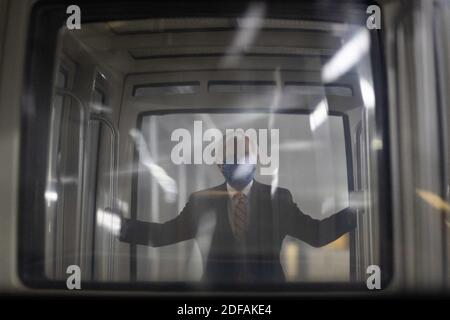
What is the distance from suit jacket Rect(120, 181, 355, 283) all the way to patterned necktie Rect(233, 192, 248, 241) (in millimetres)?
18

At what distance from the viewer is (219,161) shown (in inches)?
89.8

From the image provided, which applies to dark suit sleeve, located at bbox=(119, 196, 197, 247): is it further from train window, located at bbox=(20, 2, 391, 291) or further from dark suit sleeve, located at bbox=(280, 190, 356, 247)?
dark suit sleeve, located at bbox=(280, 190, 356, 247)

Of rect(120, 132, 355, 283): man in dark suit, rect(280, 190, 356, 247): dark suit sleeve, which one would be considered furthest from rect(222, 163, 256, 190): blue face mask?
rect(280, 190, 356, 247): dark suit sleeve

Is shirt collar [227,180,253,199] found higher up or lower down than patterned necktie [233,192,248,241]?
higher up

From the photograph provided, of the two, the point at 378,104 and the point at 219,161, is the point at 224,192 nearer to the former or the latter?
the point at 219,161

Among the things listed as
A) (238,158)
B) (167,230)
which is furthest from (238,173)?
(167,230)

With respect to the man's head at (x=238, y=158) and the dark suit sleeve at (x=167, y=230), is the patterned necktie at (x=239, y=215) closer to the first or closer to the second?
the man's head at (x=238, y=158)

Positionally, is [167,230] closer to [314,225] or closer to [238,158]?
[238,158]

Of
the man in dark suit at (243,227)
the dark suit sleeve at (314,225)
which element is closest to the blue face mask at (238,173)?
the man in dark suit at (243,227)

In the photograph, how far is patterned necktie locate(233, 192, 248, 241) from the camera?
227 cm

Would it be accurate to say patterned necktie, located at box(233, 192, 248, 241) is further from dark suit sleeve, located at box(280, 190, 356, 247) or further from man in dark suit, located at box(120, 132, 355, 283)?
dark suit sleeve, located at box(280, 190, 356, 247)

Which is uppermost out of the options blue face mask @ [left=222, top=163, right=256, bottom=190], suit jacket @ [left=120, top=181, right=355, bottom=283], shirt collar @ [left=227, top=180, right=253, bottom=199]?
blue face mask @ [left=222, top=163, right=256, bottom=190]
